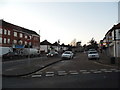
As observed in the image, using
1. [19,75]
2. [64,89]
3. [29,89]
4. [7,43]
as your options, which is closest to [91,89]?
[64,89]

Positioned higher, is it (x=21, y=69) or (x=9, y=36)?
(x=9, y=36)

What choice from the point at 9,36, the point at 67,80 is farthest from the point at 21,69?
the point at 9,36

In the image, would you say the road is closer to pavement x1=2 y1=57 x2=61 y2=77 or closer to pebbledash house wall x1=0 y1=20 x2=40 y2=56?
pavement x1=2 y1=57 x2=61 y2=77

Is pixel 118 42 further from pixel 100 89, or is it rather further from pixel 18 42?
pixel 18 42

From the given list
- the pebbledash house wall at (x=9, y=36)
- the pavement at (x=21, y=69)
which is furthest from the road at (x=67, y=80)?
the pebbledash house wall at (x=9, y=36)

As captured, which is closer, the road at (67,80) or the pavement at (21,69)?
the road at (67,80)

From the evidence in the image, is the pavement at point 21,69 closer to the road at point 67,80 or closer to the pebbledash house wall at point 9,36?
the road at point 67,80

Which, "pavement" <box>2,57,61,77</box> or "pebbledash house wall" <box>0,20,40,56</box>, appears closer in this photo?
"pavement" <box>2,57,61,77</box>

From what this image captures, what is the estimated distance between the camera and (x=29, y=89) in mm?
7484

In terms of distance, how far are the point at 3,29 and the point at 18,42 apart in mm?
11924

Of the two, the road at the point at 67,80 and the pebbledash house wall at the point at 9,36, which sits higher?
the pebbledash house wall at the point at 9,36

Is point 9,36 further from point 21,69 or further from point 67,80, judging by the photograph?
point 67,80

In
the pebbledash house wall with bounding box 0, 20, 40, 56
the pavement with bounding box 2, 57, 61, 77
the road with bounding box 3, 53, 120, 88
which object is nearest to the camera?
the road with bounding box 3, 53, 120, 88

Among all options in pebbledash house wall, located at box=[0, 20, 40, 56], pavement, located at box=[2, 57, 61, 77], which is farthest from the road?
pebbledash house wall, located at box=[0, 20, 40, 56]
